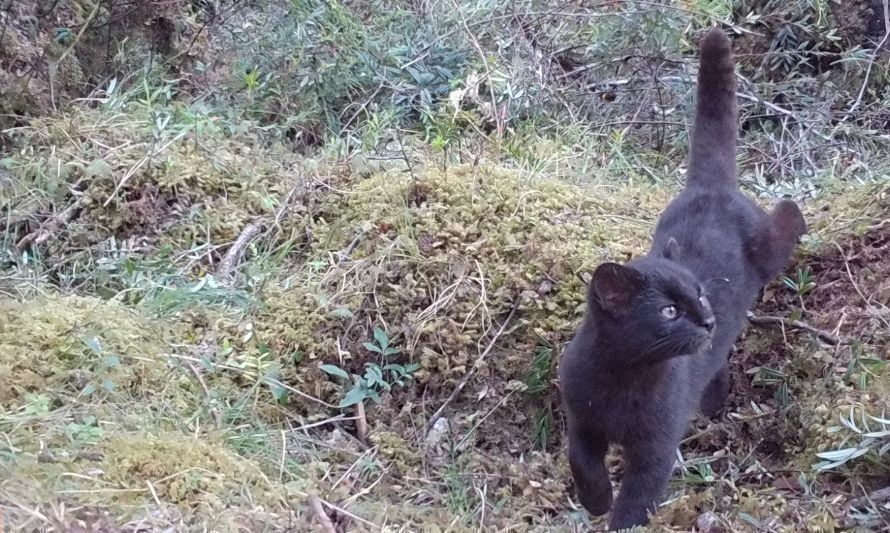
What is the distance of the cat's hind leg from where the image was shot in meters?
2.97

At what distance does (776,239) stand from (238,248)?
248 cm

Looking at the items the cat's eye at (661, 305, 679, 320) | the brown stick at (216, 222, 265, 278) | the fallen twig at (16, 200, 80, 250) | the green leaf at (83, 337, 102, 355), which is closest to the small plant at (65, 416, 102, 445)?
the green leaf at (83, 337, 102, 355)

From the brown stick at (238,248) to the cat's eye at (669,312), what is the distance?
2.13 m

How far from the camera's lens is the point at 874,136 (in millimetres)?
5199

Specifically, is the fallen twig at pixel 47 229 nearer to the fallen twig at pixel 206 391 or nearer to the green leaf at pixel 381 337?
the fallen twig at pixel 206 391

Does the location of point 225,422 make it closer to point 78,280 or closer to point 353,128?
point 78,280

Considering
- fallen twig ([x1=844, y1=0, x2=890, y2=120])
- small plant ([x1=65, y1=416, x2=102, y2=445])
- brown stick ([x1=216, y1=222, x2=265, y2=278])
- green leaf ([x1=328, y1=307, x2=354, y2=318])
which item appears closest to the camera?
small plant ([x1=65, y1=416, x2=102, y2=445])

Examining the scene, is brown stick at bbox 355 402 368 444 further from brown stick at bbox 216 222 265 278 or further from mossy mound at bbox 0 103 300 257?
mossy mound at bbox 0 103 300 257

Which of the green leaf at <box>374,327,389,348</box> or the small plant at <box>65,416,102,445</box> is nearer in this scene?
the small plant at <box>65,416,102,445</box>

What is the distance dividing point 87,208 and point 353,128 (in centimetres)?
172

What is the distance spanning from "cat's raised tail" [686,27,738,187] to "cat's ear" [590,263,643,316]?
3.35ft

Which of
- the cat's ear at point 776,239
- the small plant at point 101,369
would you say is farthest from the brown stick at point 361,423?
the cat's ear at point 776,239

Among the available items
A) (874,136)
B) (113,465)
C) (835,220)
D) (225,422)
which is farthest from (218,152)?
(874,136)

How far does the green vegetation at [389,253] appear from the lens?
9.19 ft
